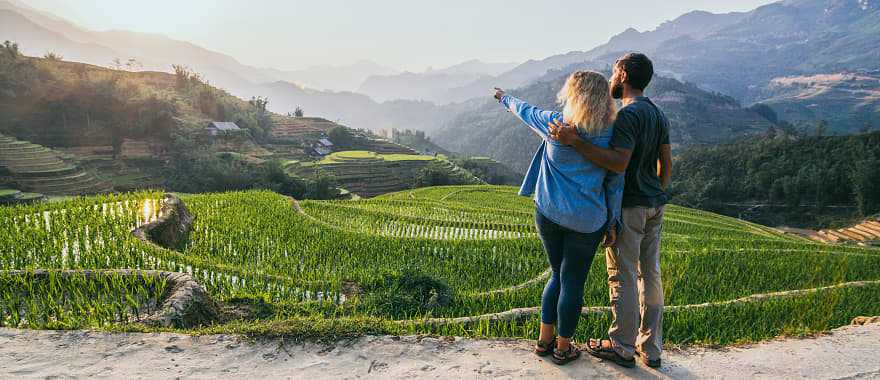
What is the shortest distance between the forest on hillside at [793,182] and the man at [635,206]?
46511mm

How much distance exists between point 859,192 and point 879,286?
1677 inches

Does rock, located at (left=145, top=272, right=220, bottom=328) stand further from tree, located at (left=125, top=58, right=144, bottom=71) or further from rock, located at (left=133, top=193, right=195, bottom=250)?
tree, located at (left=125, top=58, right=144, bottom=71)

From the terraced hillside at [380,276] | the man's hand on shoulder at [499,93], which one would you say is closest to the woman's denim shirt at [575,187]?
the man's hand on shoulder at [499,93]

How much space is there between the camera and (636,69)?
111 inches

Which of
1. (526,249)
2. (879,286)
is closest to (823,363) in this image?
(879,286)

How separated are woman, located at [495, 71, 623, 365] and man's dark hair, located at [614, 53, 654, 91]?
29 centimetres

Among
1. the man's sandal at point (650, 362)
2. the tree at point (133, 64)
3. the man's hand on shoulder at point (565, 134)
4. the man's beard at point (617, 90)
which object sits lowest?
the man's sandal at point (650, 362)

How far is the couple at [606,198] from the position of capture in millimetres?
2697

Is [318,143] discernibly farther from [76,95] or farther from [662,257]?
[662,257]

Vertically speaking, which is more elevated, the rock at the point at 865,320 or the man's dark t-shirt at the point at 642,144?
the man's dark t-shirt at the point at 642,144

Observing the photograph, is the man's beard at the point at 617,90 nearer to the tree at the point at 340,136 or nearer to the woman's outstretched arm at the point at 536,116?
the woman's outstretched arm at the point at 536,116

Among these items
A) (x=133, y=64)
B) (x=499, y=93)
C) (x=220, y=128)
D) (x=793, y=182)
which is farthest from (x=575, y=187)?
(x=133, y=64)

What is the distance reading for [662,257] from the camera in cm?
779

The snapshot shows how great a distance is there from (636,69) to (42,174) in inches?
1624
